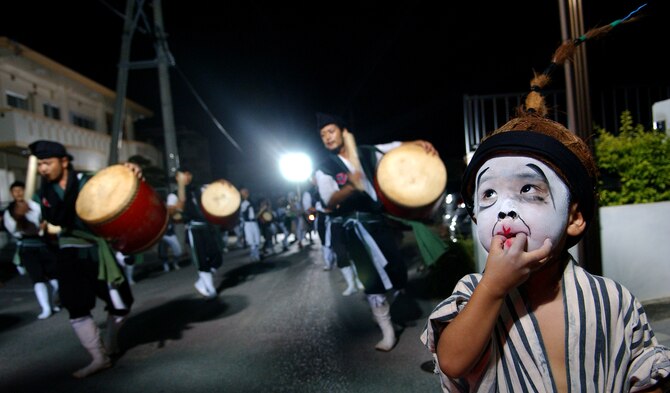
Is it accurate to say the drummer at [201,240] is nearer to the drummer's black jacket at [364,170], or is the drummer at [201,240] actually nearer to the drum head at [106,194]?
the drum head at [106,194]

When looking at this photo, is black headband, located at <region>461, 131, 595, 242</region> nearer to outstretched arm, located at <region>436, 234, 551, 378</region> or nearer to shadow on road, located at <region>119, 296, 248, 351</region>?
outstretched arm, located at <region>436, 234, 551, 378</region>

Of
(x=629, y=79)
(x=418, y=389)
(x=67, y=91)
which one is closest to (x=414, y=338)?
(x=418, y=389)

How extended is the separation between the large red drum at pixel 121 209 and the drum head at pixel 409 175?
2.14 metres

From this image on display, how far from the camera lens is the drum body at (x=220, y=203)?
7.68 meters

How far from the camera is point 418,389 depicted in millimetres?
3408

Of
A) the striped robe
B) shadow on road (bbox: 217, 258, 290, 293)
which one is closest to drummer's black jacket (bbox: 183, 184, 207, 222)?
shadow on road (bbox: 217, 258, 290, 293)

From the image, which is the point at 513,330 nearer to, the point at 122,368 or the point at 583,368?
the point at 583,368

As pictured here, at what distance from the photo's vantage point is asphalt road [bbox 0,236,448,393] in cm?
380

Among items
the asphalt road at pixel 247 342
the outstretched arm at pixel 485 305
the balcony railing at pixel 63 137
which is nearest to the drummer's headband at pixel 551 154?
the outstretched arm at pixel 485 305

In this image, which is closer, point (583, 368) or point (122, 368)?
point (583, 368)

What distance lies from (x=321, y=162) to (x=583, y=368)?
135 inches

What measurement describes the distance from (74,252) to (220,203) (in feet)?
11.9

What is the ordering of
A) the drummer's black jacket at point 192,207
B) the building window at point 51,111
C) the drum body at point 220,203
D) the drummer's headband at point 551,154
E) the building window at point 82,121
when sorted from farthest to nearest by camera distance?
the building window at point 82,121, the building window at point 51,111, the drum body at point 220,203, the drummer's black jacket at point 192,207, the drummer's headband at point 551,154

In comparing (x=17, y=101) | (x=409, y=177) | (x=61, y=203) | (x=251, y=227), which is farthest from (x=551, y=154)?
(x=17, y=101)
